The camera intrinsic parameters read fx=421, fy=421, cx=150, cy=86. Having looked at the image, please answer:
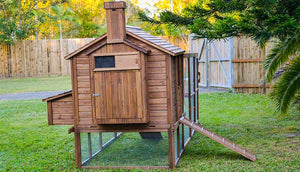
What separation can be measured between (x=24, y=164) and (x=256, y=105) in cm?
817

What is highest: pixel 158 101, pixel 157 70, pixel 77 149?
pixel 157 70

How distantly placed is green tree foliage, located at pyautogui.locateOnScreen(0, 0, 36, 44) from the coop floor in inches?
746

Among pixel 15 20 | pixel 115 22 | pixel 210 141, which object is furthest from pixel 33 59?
pixel 115 22

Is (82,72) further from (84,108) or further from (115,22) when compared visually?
(115,22)

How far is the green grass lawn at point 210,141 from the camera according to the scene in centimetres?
704

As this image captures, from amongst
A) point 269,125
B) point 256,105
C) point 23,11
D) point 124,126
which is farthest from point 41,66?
point 124,126

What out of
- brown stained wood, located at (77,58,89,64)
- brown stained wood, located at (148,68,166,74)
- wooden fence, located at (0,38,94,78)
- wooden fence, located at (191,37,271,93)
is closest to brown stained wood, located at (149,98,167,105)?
brown stained wood, located at (148,68,166,74)

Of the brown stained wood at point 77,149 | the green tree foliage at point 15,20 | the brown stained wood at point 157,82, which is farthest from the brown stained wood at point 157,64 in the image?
the green tree foliage at point 15,20

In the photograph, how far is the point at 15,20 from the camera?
27.9 meters

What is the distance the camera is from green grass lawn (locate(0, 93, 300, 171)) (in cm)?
704

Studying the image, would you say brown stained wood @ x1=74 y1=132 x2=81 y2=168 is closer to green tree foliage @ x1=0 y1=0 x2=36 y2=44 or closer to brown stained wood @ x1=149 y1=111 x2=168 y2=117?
brown stained wood @ x1=149 y1=111 x2=168 y2=117

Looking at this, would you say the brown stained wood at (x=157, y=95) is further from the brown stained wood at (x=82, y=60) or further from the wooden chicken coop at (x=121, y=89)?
the brown stained wood at (x=82, y=60)

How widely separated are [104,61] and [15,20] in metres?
23.1

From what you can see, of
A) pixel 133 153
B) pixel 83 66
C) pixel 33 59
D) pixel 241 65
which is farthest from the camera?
pixel 33 59
